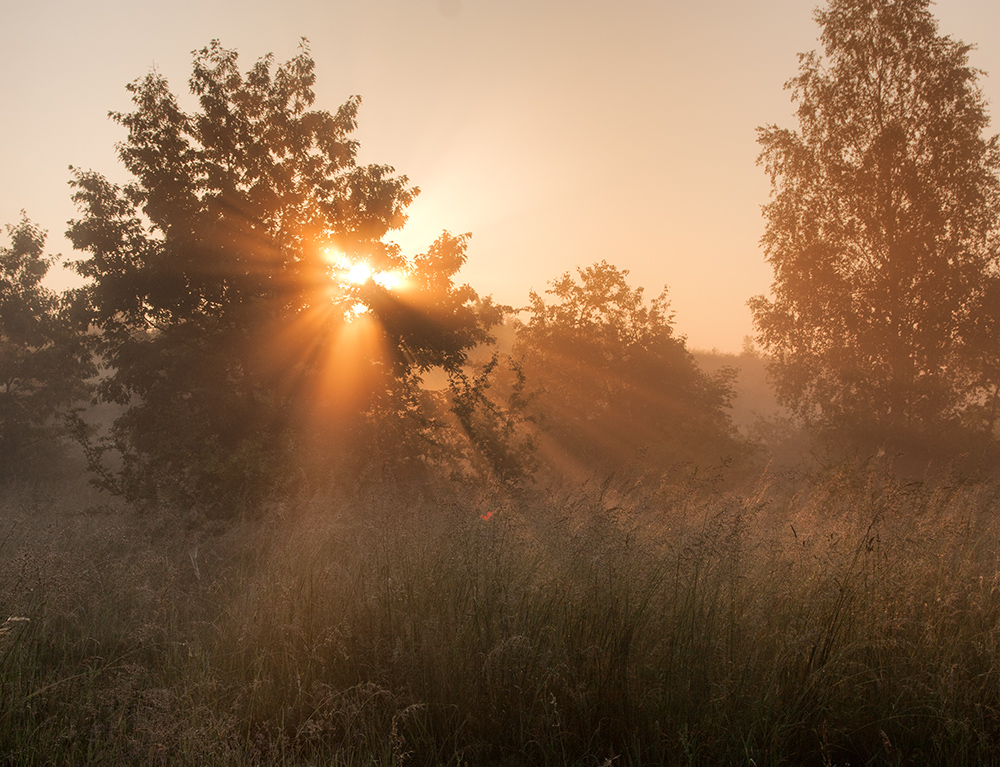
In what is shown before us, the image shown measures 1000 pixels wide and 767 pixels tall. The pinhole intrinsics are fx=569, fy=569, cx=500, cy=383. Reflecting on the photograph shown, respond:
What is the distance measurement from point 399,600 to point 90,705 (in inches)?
68.8

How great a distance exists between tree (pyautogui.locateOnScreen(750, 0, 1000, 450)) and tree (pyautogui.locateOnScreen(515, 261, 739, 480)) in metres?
7.01

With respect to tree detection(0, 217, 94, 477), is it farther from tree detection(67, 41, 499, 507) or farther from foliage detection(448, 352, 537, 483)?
foliage detection(448, 352, 537, 483)

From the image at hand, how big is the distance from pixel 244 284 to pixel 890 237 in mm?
16717

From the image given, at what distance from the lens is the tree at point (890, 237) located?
14.5 metres

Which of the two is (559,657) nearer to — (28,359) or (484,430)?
(484,430)

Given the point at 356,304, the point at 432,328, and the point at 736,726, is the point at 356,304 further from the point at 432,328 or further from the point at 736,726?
the point at 736,726

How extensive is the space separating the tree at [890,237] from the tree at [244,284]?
1067cm

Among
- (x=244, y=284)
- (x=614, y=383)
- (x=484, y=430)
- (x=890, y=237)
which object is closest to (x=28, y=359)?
(x=244, y=284)

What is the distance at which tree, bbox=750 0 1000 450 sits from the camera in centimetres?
1451

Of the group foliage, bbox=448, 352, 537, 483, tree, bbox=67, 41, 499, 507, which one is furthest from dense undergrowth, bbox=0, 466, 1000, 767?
foliage, bbox=448, 352, 537, 483

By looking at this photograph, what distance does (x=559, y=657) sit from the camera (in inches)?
128

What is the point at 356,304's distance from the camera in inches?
576

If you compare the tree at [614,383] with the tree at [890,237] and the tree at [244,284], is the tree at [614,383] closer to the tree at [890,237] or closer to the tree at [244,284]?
the tree at [890,237]

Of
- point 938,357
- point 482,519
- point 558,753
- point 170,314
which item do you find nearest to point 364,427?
point 170,314
